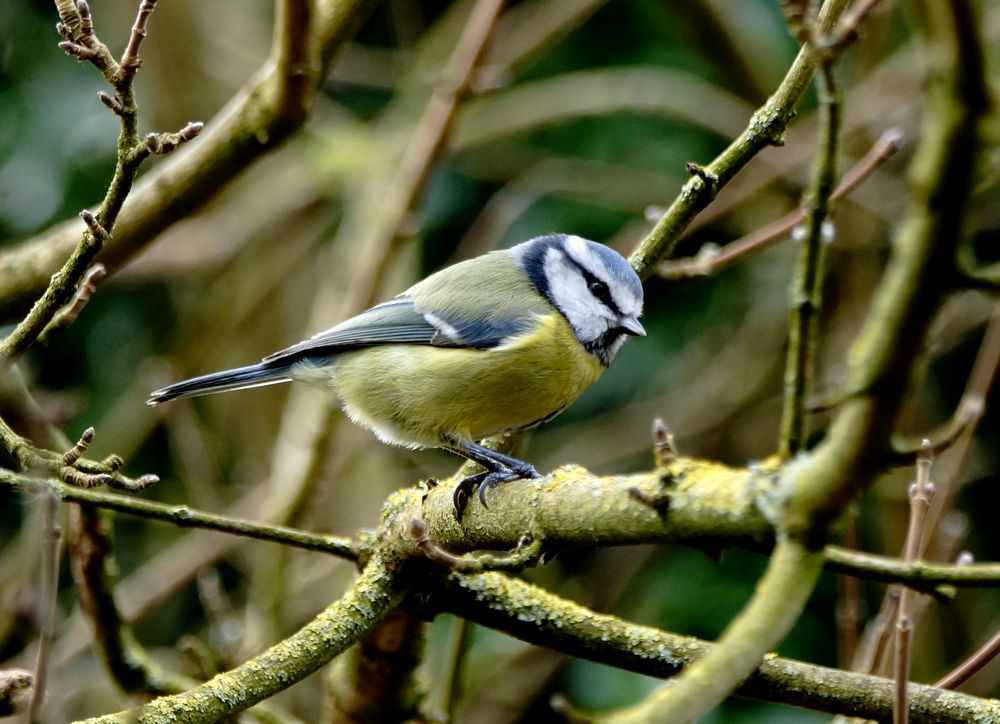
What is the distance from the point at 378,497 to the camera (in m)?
3.90

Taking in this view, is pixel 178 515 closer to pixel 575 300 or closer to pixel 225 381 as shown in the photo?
pixel 225 381

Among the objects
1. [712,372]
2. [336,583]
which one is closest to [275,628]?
[336,583]

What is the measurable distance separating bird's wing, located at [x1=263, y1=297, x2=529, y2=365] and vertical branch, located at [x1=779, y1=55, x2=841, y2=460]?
1255 millimetres

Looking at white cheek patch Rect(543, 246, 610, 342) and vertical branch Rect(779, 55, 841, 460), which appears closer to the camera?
vertical branch Rect(779, 55, 841, 460)

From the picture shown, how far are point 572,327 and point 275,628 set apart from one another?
1234 millimetres

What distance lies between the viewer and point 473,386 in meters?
2.17

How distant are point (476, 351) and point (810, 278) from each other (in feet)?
4.18

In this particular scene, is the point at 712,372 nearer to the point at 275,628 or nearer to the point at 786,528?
the point at 275,628

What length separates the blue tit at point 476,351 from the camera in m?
2.17

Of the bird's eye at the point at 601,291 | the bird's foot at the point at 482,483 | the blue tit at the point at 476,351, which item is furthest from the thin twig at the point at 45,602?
the bird's eye at the point at 601,291

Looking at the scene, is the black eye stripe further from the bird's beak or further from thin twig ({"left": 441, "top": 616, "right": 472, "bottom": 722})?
thin twig ({"left": 441, "top": 616, "right": 472, "bottom": 722})

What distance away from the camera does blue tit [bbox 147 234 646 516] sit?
7.12 feet

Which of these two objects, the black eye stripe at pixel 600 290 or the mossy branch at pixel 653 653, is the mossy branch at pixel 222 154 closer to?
the black eye stripe at pixel 600 290

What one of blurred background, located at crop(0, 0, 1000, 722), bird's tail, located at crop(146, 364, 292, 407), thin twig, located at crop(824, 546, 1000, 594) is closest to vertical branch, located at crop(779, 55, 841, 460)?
thin twig, located at crop(824, 546, 1000, 594)
